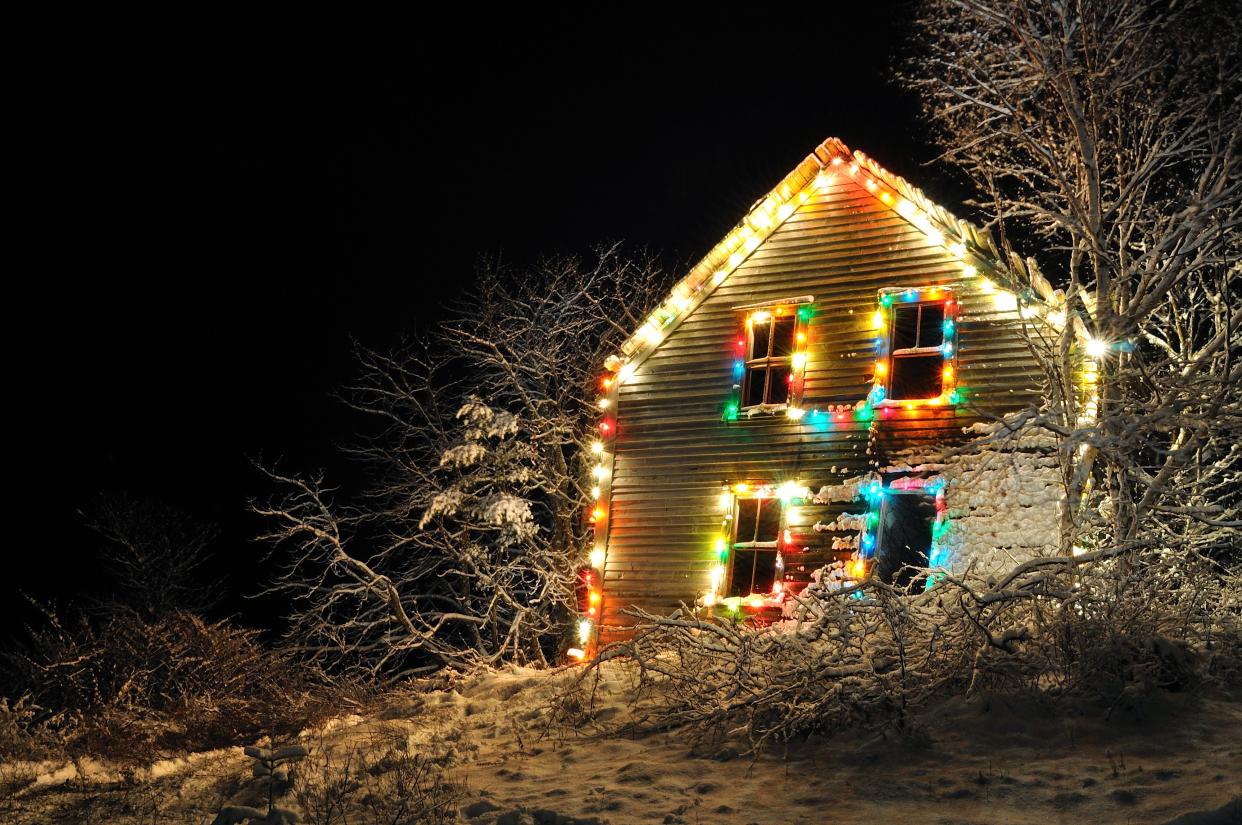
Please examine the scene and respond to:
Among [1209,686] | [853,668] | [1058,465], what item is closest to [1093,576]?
[1209,686]

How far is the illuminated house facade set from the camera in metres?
15.8

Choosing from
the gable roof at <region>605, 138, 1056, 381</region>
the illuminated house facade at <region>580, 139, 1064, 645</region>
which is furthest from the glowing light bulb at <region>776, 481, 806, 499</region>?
the gable roof at <region>605, 138, 1056, 381</region>

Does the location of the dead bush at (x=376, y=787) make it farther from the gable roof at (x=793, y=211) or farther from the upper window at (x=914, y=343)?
the upper window at (x=914, y=343)

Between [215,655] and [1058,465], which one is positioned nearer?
[1058,465]

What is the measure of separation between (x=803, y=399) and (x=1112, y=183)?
5.15m

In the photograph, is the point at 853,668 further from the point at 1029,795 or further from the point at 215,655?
the point at 215,655

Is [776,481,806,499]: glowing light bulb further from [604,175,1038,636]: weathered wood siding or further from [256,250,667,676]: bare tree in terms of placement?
[256,250,667,676]: bare tree

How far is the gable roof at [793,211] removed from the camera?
1620cm

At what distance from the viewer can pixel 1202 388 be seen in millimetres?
14492

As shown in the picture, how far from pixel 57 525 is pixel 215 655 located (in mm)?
33915

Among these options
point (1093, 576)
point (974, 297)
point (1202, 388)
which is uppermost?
point (974, 297)

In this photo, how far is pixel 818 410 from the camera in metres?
17.2

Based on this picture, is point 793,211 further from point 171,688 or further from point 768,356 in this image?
point 171,688

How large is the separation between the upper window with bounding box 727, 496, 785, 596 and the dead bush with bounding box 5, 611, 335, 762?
6211 millimetres
